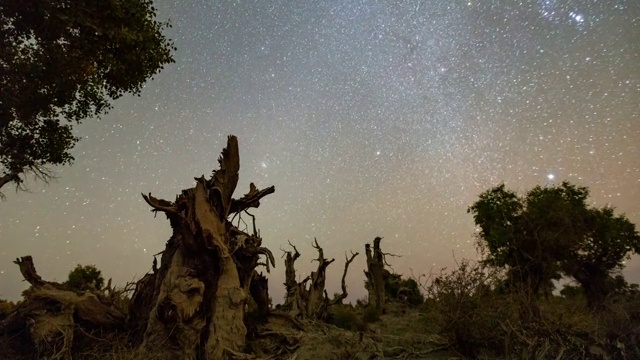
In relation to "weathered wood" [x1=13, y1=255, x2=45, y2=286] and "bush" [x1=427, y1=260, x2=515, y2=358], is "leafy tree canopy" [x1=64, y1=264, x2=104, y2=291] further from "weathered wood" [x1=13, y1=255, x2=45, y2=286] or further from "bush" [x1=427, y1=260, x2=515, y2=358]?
"bush" [x1=427, y1=260, x2=515, y2=358]

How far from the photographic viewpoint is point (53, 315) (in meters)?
11.5

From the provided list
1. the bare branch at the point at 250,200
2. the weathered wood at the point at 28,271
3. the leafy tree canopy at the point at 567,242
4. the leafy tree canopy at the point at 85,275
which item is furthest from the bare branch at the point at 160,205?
the leafy tree canopy at the point at 567,242

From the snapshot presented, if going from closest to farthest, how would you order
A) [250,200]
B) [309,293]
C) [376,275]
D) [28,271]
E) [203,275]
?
[28,271], [203,275], [250,200], [309,293], [376,275]

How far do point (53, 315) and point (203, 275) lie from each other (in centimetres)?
430

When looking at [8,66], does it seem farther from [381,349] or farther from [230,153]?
[381,349]

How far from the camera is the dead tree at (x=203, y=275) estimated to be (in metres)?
11.5

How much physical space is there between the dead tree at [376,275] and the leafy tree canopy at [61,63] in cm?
1646

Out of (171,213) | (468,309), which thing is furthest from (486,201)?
(171,213)

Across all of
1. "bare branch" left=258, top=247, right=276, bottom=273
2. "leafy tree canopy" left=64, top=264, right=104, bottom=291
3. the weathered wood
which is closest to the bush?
"bare branch" left=258, top=247, right=276, bottom=273

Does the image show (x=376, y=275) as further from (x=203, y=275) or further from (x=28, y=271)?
(x=28, y=271)

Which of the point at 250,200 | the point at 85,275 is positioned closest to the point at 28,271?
the point at 250,200

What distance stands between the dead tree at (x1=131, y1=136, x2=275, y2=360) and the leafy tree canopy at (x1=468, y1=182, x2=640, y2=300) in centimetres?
1966

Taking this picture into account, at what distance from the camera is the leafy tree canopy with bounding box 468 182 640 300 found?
27.2m

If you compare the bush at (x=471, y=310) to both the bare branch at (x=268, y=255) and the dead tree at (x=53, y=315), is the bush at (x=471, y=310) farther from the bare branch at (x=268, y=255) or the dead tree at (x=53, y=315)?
the dead tree at (x=53, y=315)
